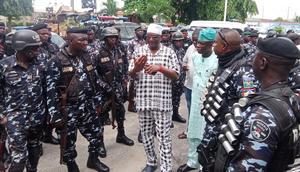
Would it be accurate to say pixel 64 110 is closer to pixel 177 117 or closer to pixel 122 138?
pixel 122 138

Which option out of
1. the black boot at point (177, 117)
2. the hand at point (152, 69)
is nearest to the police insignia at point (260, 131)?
the hand at point (152, 69)

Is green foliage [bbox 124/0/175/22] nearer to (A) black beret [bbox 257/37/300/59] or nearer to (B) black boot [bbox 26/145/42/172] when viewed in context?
(B) black boot [bbox 26/145/42/172]

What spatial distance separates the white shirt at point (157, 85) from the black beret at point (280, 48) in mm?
2244

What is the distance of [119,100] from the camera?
5293mm

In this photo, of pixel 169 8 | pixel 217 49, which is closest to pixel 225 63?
pixel 217 49

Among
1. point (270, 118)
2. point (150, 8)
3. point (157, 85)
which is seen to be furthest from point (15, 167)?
point (150, 8)

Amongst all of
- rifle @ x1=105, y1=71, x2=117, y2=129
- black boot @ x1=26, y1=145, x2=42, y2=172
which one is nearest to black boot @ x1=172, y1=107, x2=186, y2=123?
rifle @ x1=105, y1=71, x2=117, y2=129

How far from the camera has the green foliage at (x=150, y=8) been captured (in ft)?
61.1

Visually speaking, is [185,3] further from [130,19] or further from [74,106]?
[74,106]

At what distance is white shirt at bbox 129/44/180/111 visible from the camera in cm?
400

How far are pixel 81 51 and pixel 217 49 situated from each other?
170 cm

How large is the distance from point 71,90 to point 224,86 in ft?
6.12

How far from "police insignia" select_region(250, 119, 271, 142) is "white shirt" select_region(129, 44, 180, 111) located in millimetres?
2371

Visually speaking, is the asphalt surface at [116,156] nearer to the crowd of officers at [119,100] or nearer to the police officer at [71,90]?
the crowd of officers at [119,100]
